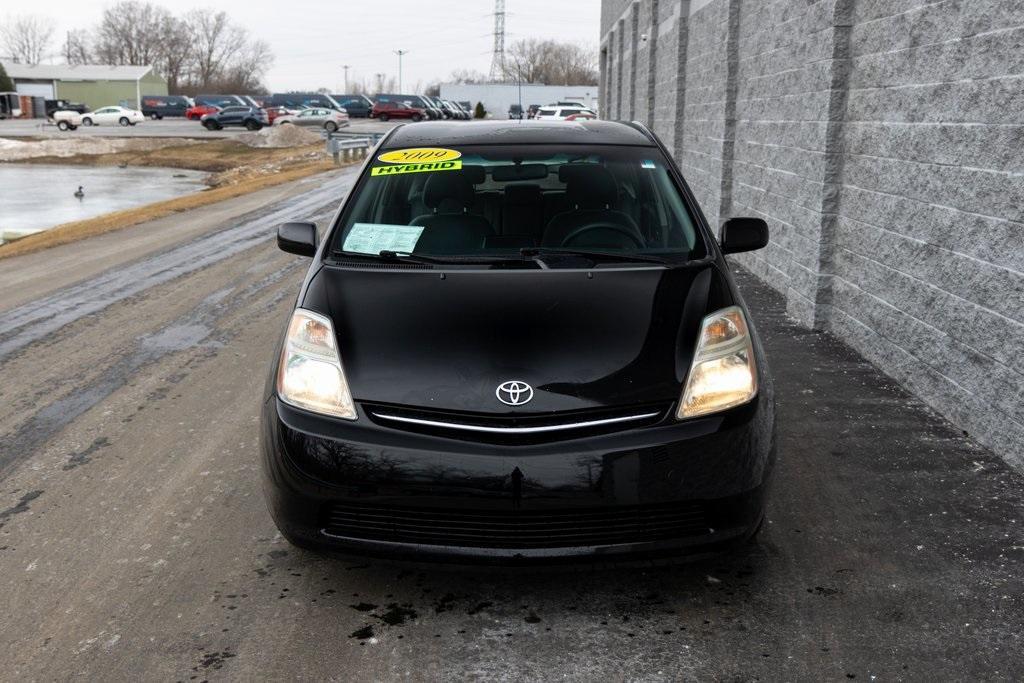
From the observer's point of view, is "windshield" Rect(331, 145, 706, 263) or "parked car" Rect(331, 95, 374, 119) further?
"parked car" Rect(331, 95, 374, 119)

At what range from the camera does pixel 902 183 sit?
671 centimetres

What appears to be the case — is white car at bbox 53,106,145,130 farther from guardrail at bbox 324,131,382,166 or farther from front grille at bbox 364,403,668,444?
front grille at bbox 364,403,668,444

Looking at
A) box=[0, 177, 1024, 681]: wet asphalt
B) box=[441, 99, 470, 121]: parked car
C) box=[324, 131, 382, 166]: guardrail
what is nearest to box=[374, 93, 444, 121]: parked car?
box=[441, 99, 470, 121]: parked car

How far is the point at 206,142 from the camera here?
164ft

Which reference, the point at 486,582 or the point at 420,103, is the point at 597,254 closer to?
the point at 486,582

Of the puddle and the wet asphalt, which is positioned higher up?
the wet asphalt

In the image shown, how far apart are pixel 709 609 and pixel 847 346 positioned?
454 centimetres

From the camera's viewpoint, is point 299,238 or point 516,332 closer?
point 516,332

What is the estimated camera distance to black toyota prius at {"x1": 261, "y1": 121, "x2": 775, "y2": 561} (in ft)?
11.0

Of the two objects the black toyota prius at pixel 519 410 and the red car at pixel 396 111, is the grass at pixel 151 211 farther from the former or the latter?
the red car at pixel 396 111

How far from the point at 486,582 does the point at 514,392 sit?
2.85 ft

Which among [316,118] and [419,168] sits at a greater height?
[316,118]

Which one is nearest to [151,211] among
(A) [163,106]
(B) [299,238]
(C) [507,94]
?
(B) [299,238]

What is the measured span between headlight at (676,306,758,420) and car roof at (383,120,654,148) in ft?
5.08
